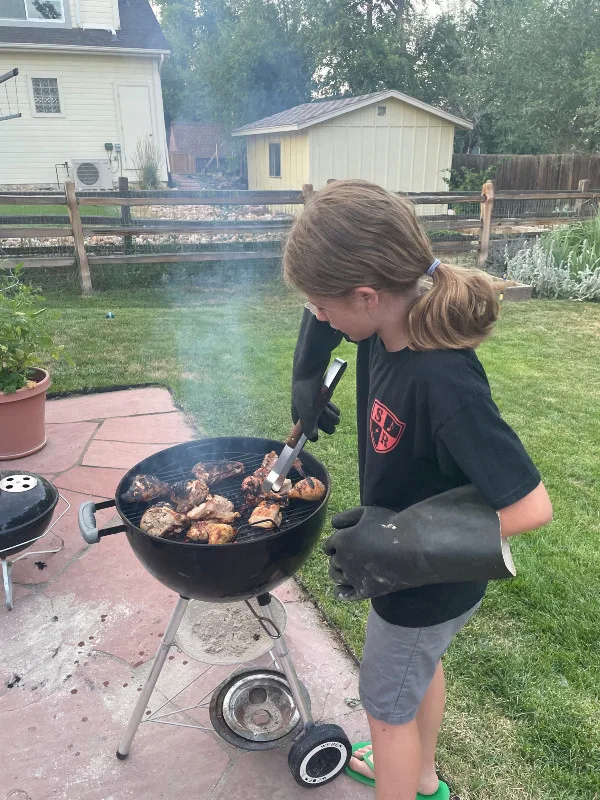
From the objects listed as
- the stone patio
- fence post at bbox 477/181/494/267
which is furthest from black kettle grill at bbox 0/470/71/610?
fence post at bbox 477/181/494/267

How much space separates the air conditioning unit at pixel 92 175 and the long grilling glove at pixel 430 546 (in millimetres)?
14770

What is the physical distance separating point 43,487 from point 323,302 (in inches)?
68.3

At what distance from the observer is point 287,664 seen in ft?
5.63

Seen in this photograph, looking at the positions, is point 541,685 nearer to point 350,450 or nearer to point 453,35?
point 350,450

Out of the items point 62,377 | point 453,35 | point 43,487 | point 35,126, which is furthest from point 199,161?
point 43,487

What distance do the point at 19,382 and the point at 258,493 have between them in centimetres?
225

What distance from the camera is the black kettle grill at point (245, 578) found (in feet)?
4.77

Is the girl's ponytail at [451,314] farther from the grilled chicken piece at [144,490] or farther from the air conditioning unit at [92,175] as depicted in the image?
the air conditioning unit at [92,175]

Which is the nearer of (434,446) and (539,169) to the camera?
(434,446)

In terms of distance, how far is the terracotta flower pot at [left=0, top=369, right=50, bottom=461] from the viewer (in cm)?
342

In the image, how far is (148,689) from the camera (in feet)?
5.74

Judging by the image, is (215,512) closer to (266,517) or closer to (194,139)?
(266,517)

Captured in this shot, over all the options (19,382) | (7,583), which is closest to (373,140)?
(19,382)

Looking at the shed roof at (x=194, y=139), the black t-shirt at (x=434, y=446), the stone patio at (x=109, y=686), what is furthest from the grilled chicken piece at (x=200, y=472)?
the shed roof at (x=194, y=139)
